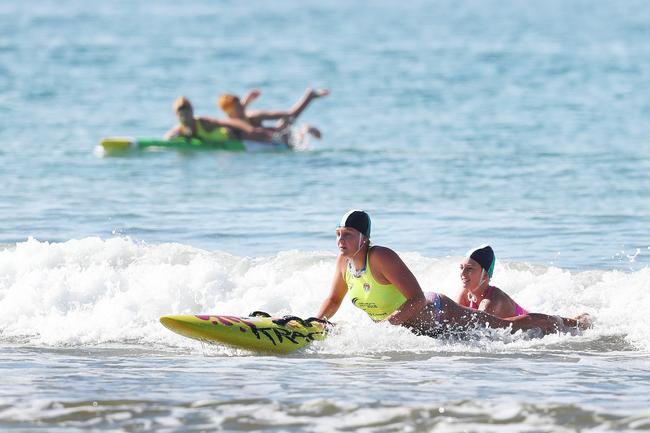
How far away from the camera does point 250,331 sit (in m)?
9.54

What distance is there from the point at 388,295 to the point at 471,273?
2.65ft

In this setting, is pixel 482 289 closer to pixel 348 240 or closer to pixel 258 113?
pixel 348 240

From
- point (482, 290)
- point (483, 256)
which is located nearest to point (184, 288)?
point (482, 290)

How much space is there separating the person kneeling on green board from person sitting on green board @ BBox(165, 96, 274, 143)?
13118 millimetres

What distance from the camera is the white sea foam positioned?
10.8 meters

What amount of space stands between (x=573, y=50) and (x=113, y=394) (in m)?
39.8

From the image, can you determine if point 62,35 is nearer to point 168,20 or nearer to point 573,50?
point 168,20

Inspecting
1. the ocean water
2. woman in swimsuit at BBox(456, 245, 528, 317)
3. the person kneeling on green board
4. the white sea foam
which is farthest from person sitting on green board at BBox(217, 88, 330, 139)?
the person kneeling on green board

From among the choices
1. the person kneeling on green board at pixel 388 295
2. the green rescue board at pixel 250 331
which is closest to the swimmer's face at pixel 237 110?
the person kneeling on green board at pixel 388 295

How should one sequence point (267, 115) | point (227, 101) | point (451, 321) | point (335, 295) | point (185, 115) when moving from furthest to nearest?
point (267, 115) → point (227, 101) → point (185, 115) → point (335, 295) → point (451, 321)

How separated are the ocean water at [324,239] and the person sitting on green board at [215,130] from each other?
1.39 feet

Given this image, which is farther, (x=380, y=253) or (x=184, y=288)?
(x=184, y=288)

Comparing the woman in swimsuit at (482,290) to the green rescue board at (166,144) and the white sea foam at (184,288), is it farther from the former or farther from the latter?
the green rescue board at (166,144)

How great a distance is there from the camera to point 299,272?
41.3 ft
